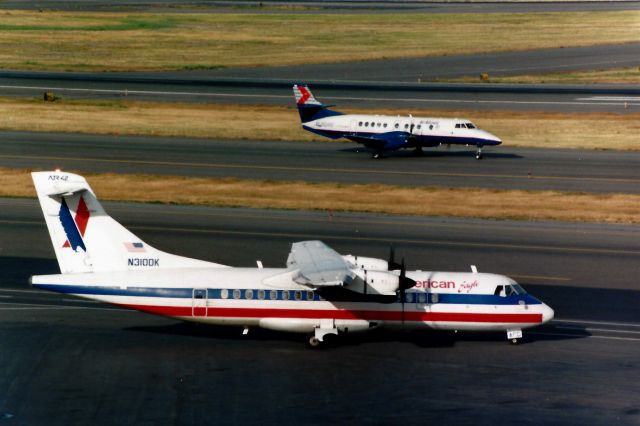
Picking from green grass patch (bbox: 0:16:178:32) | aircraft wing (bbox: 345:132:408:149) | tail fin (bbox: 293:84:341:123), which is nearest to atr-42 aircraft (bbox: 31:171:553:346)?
aircraft wing (bbox: 345:132:408:149)

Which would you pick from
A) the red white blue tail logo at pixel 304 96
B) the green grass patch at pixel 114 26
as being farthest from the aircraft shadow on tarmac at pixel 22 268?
the green grass patch at pixel 114 26

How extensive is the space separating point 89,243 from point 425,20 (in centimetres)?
12889

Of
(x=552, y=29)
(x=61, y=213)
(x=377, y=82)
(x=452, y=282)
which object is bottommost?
(x=452, y=282)

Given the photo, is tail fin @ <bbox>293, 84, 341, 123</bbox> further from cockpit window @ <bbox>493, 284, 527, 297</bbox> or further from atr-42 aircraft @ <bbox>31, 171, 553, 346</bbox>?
cockpit window @ <bbox>493, 284, 527, 297</bbox>

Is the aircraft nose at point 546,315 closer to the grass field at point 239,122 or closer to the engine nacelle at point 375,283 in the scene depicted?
the engine nacelle at point 375,283

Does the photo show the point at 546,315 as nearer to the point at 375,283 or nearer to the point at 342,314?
the point at 375,283

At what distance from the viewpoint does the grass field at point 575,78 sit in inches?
4313

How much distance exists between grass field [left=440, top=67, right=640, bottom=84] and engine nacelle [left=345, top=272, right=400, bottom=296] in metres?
78.8

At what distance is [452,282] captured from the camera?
3494 centimetres

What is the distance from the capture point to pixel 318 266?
31906 mm

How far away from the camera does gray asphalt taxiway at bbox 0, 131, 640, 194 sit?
210ft

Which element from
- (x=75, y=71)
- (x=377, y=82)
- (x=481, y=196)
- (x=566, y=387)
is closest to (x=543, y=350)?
(x=566, y=387)

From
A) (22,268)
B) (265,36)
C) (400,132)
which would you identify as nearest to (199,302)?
(22,268)

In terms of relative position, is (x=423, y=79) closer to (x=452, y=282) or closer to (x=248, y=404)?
(x=452, y=282)
